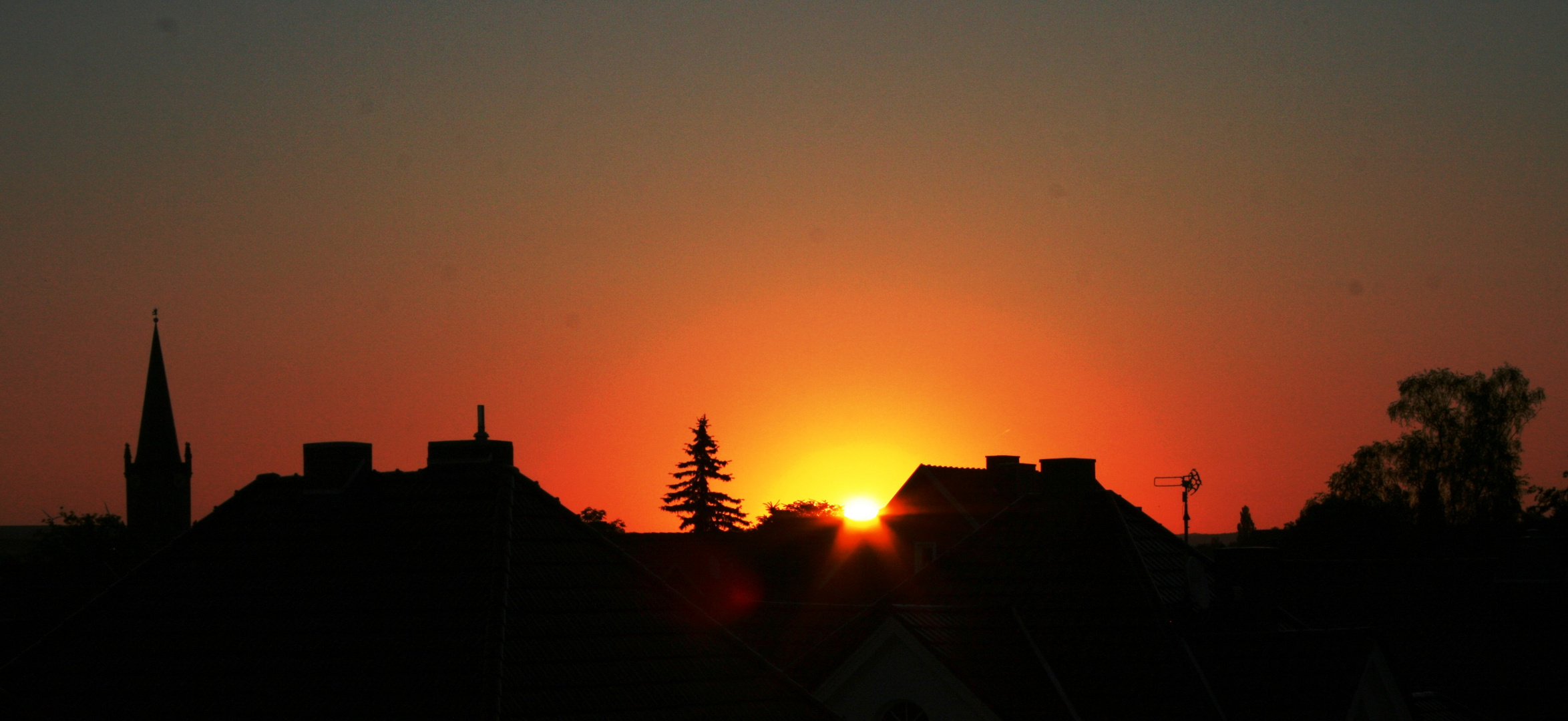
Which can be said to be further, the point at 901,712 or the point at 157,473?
the point at 157,473

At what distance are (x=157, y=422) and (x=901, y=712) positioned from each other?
11722 centimetres

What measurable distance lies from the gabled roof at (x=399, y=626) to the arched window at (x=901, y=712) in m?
4.24

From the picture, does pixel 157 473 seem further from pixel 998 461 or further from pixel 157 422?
pixel 998 461

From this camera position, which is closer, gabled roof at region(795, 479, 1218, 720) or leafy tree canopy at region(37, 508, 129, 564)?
gabled roof at region(795, 479, 1218, 720)

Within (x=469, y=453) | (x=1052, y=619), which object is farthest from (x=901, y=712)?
(x=469, y=453)

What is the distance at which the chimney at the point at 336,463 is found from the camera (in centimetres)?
1845

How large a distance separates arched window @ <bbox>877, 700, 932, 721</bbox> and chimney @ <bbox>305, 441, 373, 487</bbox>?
873 centimetres

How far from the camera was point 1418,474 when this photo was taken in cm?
7588

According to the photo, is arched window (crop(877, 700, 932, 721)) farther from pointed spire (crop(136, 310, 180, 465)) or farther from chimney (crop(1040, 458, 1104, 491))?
pointed spire (crop(136, 310, 180, 465))

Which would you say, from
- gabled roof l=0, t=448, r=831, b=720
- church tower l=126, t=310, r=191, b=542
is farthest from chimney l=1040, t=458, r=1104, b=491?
church tower l=126, t=310, r=191, b=542

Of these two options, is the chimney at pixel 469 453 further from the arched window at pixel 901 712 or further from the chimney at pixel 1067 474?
the chimney at pixel 1067 474

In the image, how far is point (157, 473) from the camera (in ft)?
395

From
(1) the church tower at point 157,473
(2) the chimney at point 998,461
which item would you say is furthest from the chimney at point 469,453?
(1) the church tower at point 157,473

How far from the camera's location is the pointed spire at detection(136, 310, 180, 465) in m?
121
